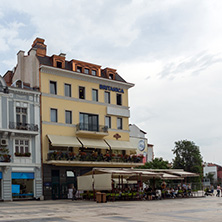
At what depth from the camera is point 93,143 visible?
41.5 m

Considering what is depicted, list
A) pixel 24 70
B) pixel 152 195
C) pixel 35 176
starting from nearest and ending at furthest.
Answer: pixel 152 195 < pixel 35 176 < pixel 24 70

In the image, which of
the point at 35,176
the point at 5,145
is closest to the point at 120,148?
the point at 35,176

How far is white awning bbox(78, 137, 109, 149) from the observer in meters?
40.8

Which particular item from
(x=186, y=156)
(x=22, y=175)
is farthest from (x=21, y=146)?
(x=186, y=156)

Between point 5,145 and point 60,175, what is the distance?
22.4 feet

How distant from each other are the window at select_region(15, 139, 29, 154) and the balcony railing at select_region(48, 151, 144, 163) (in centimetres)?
244

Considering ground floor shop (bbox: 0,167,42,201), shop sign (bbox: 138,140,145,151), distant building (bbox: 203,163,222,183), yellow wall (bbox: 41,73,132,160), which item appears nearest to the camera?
ground floor shop (bbox: 0,167,42,201)

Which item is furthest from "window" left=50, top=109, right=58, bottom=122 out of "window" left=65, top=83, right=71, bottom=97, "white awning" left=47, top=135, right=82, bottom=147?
"window" left=65, top=83, right=71, bottom=97

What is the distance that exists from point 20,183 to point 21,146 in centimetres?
364

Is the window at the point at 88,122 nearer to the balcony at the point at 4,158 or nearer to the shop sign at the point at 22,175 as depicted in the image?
the shop sign at the point at 22,175

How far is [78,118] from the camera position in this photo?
4209 cm

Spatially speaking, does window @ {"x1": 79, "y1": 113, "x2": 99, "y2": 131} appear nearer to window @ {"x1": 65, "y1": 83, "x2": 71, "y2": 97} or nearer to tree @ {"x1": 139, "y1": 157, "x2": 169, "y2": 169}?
window @ {"x1": 65, "y1": 83, "x2": 71, "y2": 97}

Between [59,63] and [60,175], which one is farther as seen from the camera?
[59,63]

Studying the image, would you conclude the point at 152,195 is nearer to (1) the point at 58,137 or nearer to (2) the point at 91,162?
(2) the point at 91,162
